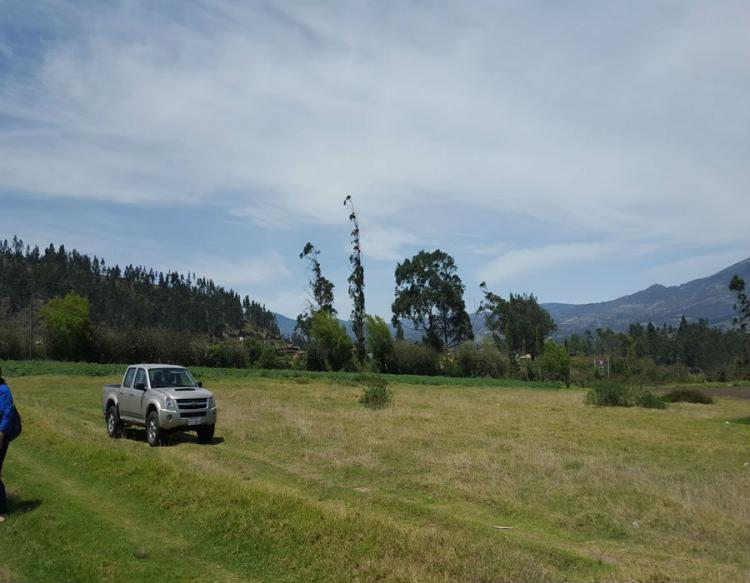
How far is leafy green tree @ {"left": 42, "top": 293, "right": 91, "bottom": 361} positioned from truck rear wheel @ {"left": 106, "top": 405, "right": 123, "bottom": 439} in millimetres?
67645

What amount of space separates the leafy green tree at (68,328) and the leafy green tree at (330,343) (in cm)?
3041

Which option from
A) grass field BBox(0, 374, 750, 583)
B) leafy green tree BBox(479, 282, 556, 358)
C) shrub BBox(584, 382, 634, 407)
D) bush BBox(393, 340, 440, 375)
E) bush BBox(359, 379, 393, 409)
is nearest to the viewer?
grass field BBox(0, 374, 750, 583)

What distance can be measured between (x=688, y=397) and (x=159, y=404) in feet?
161

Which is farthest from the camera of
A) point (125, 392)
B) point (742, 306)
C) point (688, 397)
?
point (742, 306)

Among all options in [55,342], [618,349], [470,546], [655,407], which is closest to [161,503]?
[470,546]

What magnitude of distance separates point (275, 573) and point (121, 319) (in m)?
155

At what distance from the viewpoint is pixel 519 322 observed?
465 feet

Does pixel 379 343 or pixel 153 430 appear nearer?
pixel 153 430

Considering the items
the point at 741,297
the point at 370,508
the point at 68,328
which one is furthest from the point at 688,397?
the point at 68,328

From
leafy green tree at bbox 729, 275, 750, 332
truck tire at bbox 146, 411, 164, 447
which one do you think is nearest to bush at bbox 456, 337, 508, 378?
leafy green tree at bbox 729, 275, 750, 332

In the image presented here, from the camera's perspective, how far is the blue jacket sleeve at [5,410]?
1021cm

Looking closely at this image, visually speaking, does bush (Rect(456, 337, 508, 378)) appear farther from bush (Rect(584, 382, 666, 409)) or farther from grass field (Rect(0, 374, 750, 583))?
grass field (Rect(0, 374, 750, 583))

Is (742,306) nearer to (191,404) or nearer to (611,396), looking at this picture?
(611,396)

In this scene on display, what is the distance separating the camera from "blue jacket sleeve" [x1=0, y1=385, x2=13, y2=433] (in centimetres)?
1021
